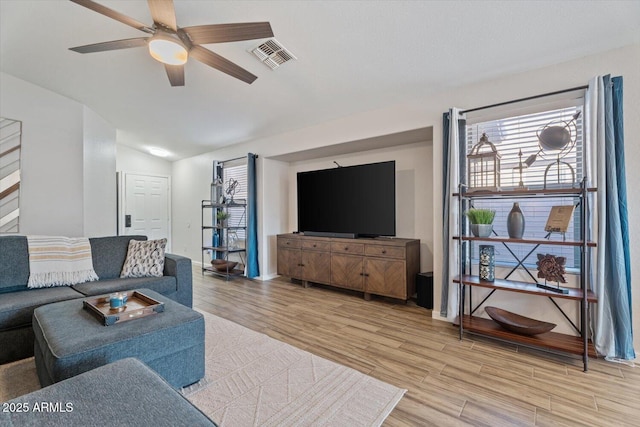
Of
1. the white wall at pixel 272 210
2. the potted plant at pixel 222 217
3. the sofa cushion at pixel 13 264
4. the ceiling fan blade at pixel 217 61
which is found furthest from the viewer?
the potted plant at pixel 222 217

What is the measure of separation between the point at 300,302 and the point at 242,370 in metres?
1.72

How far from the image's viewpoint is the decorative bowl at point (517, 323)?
2.41m

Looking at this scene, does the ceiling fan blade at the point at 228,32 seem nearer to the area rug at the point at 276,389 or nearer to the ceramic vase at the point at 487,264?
the area rug at the point at 276,389

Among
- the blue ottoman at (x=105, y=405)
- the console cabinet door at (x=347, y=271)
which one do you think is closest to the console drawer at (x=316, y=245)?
the console cabinet door at (x=347, y=271)

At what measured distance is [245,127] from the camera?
15.6 feet

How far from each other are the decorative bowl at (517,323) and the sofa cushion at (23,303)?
3789mm

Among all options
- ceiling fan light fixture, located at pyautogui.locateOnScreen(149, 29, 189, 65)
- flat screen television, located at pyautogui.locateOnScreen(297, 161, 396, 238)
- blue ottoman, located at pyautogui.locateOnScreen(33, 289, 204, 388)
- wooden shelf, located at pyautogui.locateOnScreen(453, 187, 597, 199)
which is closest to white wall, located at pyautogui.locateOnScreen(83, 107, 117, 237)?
blue ottoman, located at pyautogui.locateOnScreen(33, 289, 204, 388)

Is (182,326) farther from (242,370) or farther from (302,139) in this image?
(302,139)

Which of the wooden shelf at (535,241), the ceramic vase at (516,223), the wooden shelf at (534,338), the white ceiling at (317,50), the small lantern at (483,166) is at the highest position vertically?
the white ceiling at (317,50)

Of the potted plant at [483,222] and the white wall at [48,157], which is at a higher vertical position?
the white wall at [48,157]

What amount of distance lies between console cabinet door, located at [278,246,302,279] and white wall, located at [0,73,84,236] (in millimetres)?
3063

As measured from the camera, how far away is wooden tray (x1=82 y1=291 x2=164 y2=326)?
1.86 metres

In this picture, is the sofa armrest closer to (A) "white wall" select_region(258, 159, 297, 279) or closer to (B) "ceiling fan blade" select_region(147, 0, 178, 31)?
(A) "white wall" select_region(258, 159, 297, 279)

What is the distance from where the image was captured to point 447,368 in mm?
2189
